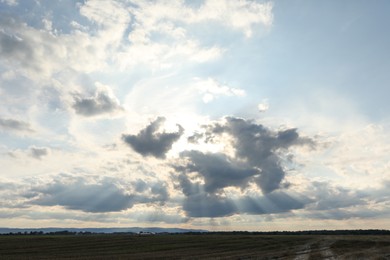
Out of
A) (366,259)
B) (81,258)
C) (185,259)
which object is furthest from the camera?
(81,258)

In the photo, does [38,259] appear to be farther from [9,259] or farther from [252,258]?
[252,258]

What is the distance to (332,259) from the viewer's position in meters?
50.5

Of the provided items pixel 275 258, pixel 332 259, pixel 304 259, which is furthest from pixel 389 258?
pixel 275 258

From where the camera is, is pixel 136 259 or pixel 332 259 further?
pixel 136 259

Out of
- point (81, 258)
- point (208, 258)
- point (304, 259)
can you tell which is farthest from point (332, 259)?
point (81, 258)

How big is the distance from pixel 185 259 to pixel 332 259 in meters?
18.6

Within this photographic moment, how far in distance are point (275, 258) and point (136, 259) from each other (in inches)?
734

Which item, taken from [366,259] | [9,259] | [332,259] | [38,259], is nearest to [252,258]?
[332,259]

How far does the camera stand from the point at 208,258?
55.2m

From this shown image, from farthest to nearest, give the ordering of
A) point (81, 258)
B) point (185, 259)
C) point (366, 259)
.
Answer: point (81, 258), point (185, 259), point (366, 259)

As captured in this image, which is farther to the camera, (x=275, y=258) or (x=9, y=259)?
(x=9, y=259)

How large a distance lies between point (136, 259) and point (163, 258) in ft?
12.2

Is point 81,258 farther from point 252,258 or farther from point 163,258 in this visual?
point 252,258

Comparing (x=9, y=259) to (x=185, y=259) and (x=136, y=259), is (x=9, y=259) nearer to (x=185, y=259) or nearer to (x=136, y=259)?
(x=136, y=259)
